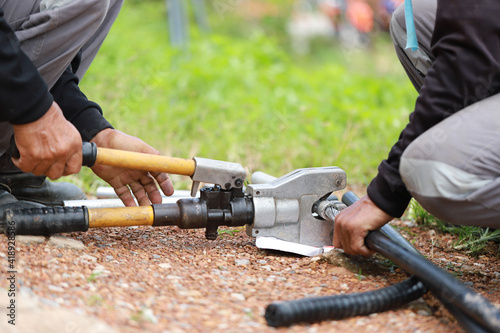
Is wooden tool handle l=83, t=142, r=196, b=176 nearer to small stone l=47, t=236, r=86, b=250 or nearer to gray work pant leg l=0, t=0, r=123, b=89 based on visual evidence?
small stone l=47, t=236, r=86, b=250

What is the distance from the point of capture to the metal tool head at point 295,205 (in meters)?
2.08

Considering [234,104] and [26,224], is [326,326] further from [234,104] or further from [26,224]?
[234,104]

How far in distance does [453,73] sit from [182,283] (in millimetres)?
1091

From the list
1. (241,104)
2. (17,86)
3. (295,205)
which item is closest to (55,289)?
(17,86)

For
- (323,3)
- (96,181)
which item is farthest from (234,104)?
(323,3)

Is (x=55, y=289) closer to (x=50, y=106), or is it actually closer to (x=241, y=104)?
(x=50, y=106)

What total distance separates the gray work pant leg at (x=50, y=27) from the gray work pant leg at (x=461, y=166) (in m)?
1.31

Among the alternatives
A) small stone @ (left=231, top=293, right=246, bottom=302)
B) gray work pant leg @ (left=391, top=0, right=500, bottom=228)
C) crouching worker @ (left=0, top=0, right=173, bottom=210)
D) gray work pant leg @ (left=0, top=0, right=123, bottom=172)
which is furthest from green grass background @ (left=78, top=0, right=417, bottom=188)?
gray work pant leg @ (left=391, top=0, right=500, bottom=228)

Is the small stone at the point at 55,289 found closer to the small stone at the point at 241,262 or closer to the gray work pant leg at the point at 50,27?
the small stone at the point at 241,262

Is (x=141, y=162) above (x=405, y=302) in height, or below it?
above

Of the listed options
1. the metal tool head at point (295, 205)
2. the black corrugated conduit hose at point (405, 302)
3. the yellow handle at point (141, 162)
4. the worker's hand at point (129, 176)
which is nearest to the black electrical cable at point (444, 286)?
the black corrugated conduit hose at point (405, 302)

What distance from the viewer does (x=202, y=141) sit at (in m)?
4.08

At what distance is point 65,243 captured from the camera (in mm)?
1910

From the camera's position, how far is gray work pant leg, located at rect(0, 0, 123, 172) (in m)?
1.96
